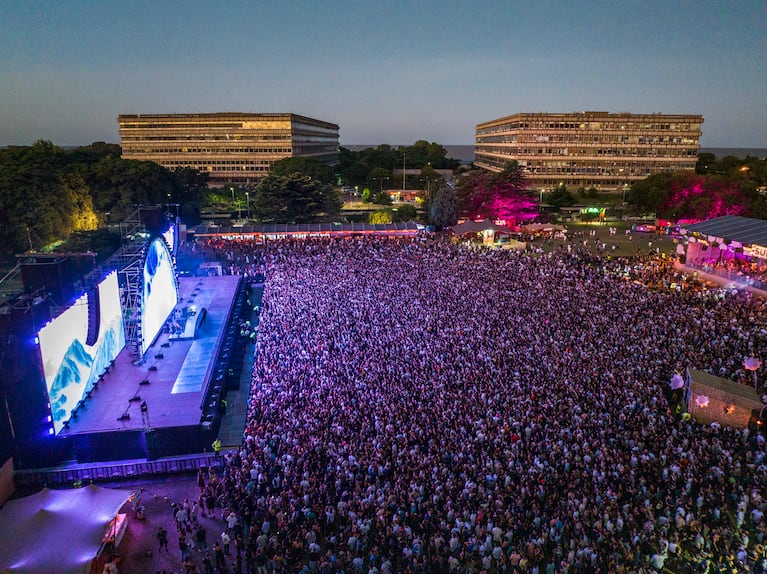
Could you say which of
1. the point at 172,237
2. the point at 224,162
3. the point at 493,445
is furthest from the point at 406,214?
the point at 224,162

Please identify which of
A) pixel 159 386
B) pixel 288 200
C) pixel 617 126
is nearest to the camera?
pixel 159 386

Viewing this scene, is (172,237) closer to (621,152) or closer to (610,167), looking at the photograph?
(610,167)

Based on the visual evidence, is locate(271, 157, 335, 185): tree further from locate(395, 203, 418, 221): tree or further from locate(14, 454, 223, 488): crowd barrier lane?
locate(14, 454, 223, 488): crowd barrier lane

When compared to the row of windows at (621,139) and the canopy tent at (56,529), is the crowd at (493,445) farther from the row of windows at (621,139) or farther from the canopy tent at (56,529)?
the row of windows at (621,139)

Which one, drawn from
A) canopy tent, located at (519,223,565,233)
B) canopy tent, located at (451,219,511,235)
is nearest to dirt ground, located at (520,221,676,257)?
canopy tent, located at (519,223,565,233)

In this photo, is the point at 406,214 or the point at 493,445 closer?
the point at 493,445

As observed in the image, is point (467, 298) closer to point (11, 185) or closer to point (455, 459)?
point (455, 459)

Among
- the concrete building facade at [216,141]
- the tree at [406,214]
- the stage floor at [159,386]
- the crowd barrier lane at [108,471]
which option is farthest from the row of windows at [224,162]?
the crowd barrier lane at [108,471]
